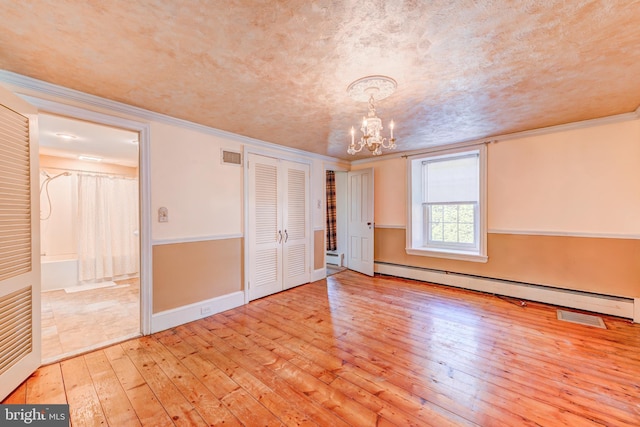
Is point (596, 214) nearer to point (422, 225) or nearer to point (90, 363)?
point (422, 225)

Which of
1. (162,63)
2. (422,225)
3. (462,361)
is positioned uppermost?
(162,63)

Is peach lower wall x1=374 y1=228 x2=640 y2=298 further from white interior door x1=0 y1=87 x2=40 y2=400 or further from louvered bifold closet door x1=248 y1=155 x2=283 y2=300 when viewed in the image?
white interior door x1=0 y1=87 x2=40 y2=400

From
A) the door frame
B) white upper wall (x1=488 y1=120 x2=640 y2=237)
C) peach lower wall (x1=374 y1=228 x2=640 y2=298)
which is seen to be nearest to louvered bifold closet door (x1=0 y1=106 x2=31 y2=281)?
the door frame

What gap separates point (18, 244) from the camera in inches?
75.4

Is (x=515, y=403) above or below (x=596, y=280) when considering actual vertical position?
below

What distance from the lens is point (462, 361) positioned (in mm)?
2246

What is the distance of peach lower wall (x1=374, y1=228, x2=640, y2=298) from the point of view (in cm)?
309

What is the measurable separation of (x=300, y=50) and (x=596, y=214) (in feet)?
13.1

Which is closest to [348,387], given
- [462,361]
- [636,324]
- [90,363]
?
[462,361]

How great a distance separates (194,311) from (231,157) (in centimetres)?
201

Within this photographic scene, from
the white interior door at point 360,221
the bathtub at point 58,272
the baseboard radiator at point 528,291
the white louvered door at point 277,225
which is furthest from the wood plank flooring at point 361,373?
the bathtub at point 58,272

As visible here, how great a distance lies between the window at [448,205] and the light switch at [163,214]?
3.79 m

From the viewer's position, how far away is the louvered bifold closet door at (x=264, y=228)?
3.78 metres

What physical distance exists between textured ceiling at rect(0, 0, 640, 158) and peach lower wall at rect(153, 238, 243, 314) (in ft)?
5.13
